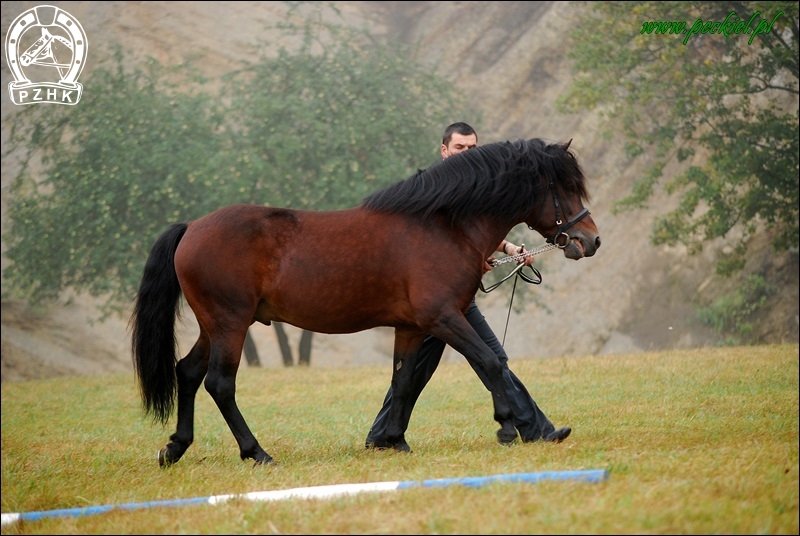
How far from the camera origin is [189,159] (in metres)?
19.8

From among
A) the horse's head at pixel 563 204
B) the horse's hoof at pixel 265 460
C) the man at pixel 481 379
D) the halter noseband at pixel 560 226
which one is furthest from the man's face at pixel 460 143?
the horse's hoof at pixel 265 460

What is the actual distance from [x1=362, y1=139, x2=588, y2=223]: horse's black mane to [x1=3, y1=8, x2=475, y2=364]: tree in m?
12.1

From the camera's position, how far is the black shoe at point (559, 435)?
21.9 ft

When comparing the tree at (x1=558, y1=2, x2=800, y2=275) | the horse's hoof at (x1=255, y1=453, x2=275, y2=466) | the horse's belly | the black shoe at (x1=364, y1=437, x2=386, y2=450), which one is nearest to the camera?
the horse's hoof at (x1=255, y1=453, x2=275, y2=466)

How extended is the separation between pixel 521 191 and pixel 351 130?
13.3 m

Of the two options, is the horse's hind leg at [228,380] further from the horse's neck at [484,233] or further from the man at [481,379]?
the horse's neck at [484,233]

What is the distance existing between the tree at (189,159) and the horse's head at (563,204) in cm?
1215

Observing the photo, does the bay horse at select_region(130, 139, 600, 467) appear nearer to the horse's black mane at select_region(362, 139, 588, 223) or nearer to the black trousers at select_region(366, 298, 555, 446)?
the horse's black mane at select_region(362, 139, 588, 223)

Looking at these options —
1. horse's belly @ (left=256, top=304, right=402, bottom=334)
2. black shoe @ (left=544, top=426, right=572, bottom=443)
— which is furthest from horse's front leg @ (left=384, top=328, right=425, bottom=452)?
black shoe @ (left=544, top=426, right=572, bottom=443)

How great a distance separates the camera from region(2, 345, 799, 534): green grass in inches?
168

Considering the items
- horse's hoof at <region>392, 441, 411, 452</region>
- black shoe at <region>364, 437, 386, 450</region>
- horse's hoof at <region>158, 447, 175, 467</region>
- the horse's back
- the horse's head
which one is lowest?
horse's hoof at <region>158, 447, 175, 467</region>

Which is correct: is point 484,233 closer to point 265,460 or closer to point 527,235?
point 265,460

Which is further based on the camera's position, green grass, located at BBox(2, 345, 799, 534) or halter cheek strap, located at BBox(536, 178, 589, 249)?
halter cheek strap, located at BBox(536, 178, 589, 249)

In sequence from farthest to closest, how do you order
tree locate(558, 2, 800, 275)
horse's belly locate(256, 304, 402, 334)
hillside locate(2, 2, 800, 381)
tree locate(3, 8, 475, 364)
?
hillside locate(2, 2, 800, 381) → tree locate(3, 8, 475, 364) → tree locate(558, 2, 800, 275) → horse's belly locate(256, 304, 402, 334)
